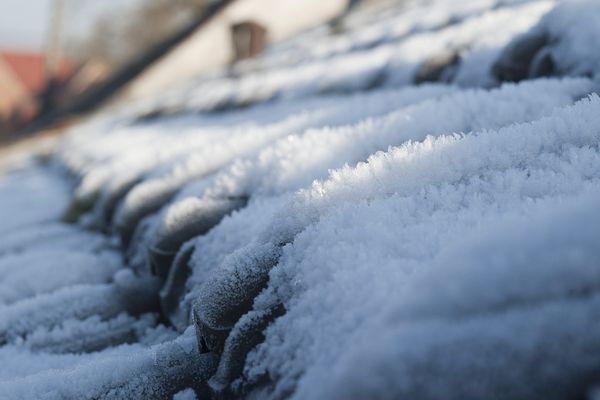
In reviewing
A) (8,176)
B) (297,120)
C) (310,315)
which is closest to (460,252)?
(310,315)

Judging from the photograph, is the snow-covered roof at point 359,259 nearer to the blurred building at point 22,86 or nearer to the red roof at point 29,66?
the blurred building at point 22,86

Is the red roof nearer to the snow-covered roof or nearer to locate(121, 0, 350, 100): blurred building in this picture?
locate(121, 0, 350, 100): blurred building

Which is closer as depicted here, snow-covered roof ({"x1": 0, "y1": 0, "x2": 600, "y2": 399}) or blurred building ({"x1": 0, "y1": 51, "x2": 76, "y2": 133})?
snow-covered roof ({"x1": 0, "y1": 0, "x2": 600, "y2": 399})

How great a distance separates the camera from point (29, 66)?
14.6 meters

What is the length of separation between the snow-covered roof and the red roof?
13.7 metres

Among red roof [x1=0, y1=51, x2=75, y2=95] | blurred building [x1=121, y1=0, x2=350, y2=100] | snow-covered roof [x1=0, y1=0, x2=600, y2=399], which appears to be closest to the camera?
snow-covered roof [x1=0, y1=0, x2=600, y2=399]

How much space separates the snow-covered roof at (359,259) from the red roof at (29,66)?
13.7 m

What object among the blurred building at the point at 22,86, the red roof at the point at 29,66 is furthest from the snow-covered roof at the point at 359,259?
the red roof at the point at 29,66

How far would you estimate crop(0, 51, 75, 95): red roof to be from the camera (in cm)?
1381

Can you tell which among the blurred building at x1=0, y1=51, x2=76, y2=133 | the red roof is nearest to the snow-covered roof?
the blurred building at x1=0, y1=51, x2=76, y2=133

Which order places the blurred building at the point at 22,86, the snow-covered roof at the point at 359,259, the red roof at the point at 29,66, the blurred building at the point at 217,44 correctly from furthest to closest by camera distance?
the red roof at the point at 29,66
the blurred building at the point at 22,86
the blurred building at the point at 217,44
the snow-covered roof at the point at 359,259

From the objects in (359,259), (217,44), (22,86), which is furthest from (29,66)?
(359,259)

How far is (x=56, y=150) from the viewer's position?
11.9 ft

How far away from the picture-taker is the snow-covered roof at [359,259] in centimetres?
36
